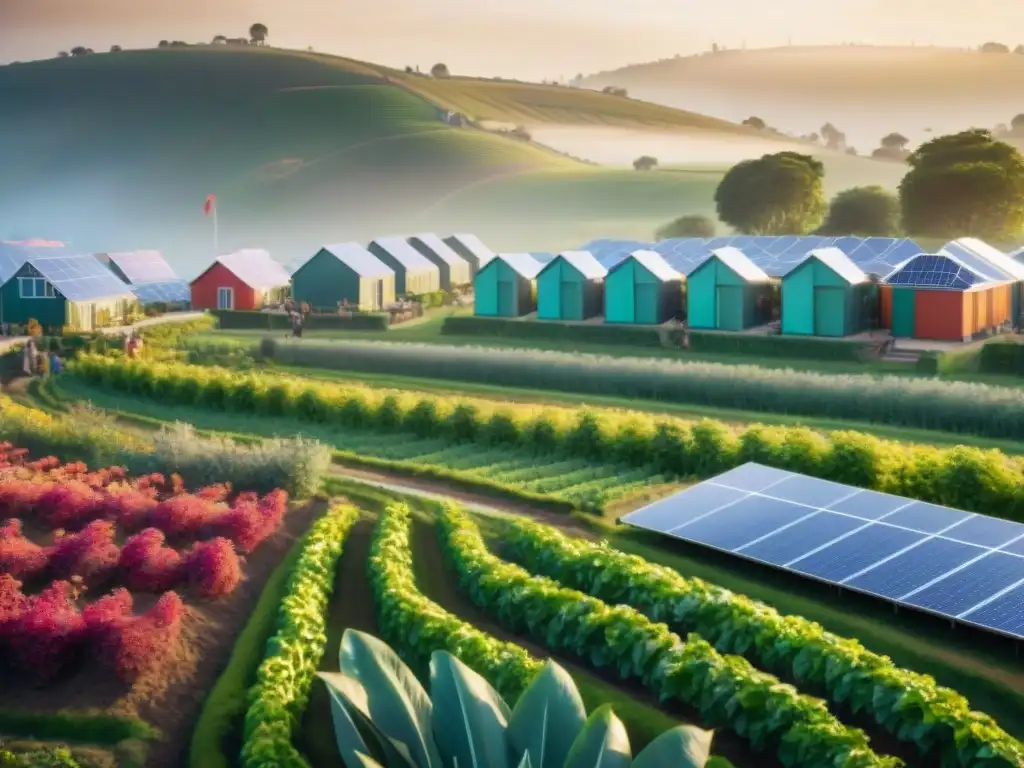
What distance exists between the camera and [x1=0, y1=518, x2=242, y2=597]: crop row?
58.4 ft

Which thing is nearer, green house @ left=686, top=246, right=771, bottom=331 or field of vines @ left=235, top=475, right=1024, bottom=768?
field of vines @ left=235, top=475, right=1024, bottom=768

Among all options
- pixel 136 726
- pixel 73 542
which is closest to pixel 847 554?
pixel 136 726

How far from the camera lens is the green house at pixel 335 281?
5978cm

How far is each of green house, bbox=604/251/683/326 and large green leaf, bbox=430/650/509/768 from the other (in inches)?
1545

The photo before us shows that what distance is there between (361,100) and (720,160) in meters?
49.7

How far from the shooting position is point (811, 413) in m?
31.8

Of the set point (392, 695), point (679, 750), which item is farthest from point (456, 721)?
point (679, 750)

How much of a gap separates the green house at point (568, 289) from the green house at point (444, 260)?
18.0 m

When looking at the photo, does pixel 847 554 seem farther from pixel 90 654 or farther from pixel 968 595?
pixel 90 654

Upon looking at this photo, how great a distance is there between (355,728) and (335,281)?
49.9 m

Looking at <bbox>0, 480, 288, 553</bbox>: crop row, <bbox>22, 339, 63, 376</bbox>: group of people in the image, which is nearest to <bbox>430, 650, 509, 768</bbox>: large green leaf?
<bbox>0, 480, 288, 553</bbox>: crop row

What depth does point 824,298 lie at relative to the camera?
45969 mm

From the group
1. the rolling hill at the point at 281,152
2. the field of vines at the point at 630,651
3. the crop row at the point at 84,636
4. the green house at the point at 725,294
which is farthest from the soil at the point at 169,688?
the rolling hill at the point at 281,152

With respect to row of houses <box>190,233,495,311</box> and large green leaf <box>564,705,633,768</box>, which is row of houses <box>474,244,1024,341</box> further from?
large green leaf <box>564,705,633,768</box>
